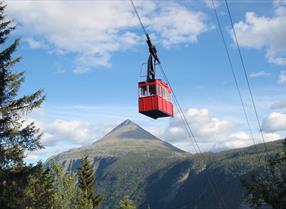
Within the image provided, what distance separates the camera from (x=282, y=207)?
35219 millimetres

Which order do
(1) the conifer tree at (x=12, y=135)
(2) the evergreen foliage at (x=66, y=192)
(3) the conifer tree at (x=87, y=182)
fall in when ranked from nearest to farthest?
(1) the conifer tree at (x=12, y=135)
(2) the evergreen foliage at (x=66, y=192)
(3) the conifer tree at (x=87, y=182)

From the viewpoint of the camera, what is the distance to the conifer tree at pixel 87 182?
60125 mm

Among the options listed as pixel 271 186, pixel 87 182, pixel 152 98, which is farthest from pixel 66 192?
pixel 152 98

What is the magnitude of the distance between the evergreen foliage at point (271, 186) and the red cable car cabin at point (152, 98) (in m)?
11.6

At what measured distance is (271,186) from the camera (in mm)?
36438

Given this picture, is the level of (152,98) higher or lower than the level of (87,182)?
higher

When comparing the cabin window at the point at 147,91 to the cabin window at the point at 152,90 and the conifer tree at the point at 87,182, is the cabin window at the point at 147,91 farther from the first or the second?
the conifer tree at the point at 87,182

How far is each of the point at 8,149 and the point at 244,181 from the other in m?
21.4

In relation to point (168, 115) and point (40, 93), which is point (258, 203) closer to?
point (168, 115)

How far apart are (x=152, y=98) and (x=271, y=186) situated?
1402 centimetres

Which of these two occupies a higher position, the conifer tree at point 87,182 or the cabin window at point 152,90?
the cabin window at point 152,90

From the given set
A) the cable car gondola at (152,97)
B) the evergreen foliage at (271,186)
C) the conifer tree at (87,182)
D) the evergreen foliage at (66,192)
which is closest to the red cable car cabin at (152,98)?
the cable car gondola at (152,97)

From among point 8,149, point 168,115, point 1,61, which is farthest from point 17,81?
point 168,115

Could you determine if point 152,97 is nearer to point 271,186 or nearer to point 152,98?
point 152,98
